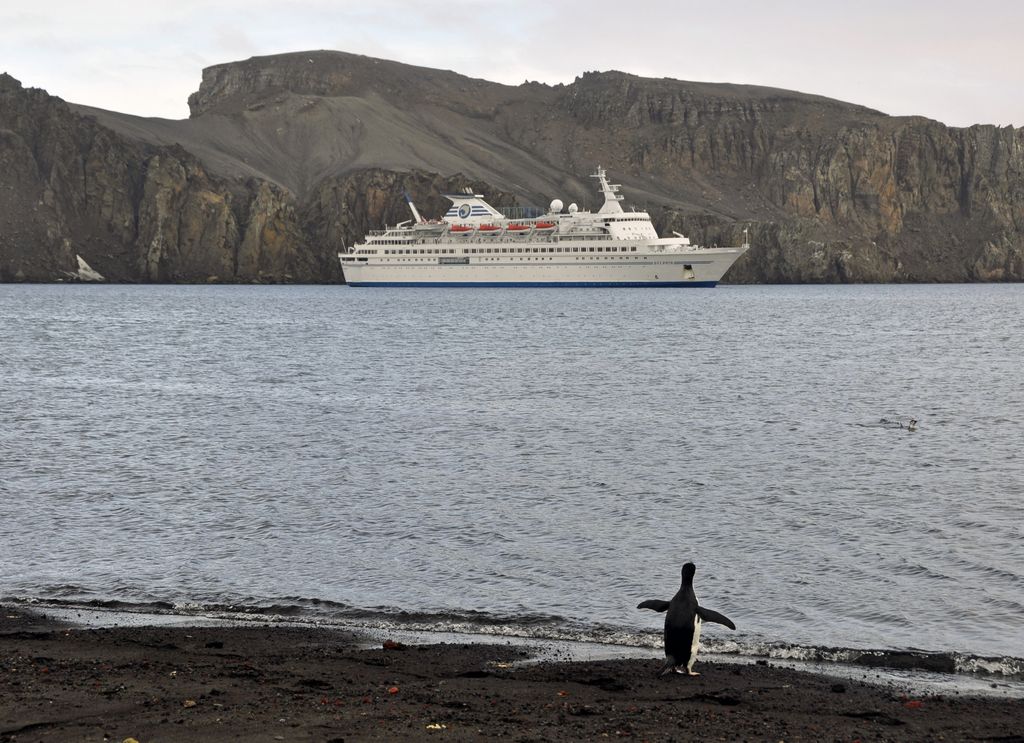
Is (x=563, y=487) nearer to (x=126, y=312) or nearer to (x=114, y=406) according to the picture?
(x=114, y=406)

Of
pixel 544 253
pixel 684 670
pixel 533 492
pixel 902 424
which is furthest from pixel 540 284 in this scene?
pixel 684 670

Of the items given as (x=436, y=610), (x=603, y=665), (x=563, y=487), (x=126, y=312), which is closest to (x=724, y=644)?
(x=603, y=665)

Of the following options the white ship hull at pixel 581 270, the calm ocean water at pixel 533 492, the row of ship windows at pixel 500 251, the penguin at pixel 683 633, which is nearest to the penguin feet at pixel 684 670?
the penguin at pixel 683 633

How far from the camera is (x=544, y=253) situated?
142 meters

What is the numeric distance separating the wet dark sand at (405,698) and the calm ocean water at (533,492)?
6.16ft

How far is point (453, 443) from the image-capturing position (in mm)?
27797

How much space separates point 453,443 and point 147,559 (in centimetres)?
1205

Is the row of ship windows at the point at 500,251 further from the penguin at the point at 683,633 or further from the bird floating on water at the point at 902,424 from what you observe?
the penguin at the point at 683,633

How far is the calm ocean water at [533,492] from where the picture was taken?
1443 centimetres

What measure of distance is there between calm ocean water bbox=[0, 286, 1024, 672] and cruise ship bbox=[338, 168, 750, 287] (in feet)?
283

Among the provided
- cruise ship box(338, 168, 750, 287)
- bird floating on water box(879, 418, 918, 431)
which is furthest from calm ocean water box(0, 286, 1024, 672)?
cruise ship box(338, 168, 750, 287)

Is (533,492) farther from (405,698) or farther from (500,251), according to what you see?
(500,251)

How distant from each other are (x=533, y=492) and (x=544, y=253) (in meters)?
121

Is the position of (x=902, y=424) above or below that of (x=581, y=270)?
below
